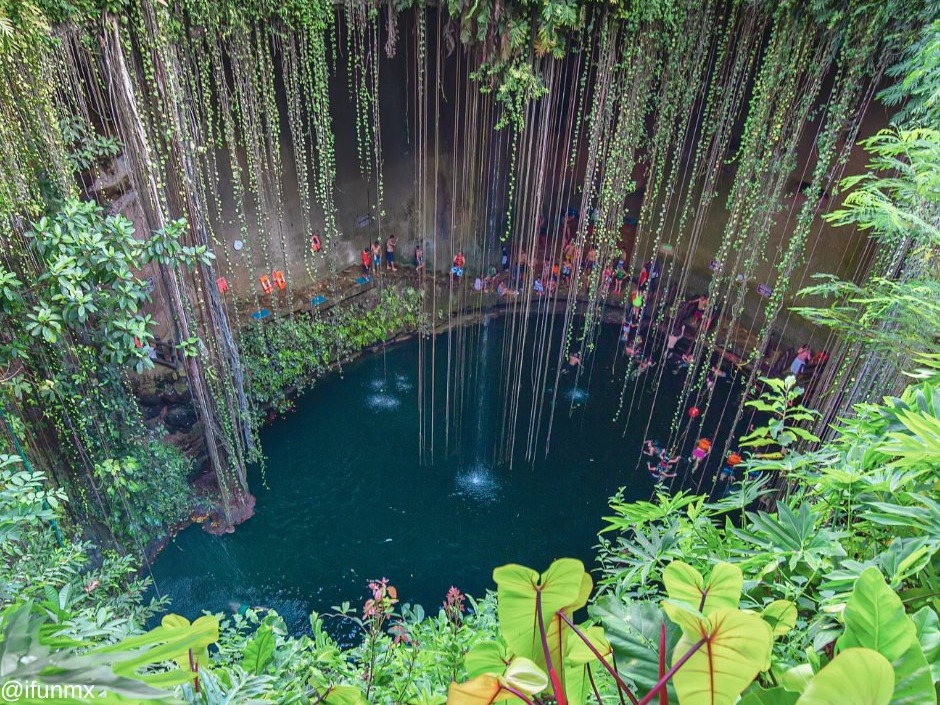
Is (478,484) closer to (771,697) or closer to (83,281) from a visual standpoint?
(83,281)

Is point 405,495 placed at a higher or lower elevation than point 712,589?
lower

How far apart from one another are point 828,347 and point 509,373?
3230 millimetres

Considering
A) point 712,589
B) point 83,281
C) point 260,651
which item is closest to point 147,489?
point 83,281

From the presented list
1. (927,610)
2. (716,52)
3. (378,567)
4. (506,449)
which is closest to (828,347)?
(716,52)

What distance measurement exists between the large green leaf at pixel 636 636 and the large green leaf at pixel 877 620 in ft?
0.85

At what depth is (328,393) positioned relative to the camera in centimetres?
587

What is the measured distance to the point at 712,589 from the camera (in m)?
0.85

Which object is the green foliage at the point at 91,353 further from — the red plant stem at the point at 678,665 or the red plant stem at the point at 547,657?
the red plant stem at the point at 678,665

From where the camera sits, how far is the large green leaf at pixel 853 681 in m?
0.63

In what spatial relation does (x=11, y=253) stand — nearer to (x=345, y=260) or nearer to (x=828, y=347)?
Answer: (x=345, y=260)

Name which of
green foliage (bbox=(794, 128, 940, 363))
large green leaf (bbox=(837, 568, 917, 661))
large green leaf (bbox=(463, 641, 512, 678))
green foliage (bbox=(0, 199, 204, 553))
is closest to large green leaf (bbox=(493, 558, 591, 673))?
large green leaf (bbox=(463, 641, 512, 678))

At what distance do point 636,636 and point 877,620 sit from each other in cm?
36

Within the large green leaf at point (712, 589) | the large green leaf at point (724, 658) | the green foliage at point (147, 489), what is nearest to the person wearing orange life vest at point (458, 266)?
the green foliage at point (147, 489)

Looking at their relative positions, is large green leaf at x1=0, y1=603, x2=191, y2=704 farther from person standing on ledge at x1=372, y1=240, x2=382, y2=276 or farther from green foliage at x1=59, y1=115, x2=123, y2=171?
person standing on ledge at x1=372, y1=240, x2=382, y2=276
